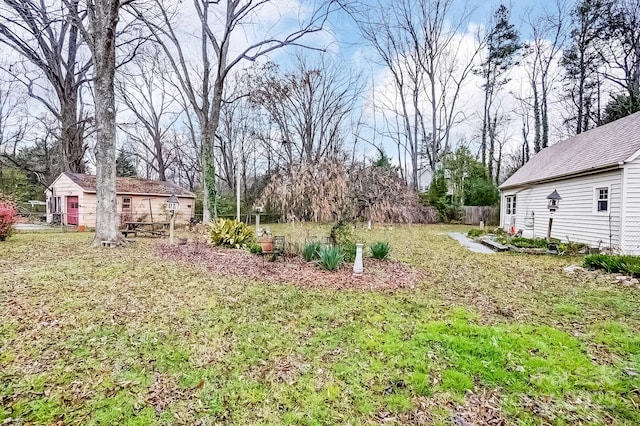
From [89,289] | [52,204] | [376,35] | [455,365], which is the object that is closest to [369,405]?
[455,365]

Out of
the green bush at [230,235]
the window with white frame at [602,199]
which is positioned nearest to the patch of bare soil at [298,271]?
the green bush at [230,235]

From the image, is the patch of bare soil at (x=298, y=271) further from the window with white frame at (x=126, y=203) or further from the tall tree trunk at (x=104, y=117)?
the window with white frame at (x=126, y=203)

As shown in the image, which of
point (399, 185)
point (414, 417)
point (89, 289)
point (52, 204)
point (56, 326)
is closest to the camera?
point (414, 417)

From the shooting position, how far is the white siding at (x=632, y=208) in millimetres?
8750

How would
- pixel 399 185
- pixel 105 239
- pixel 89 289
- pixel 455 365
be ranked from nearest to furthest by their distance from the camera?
pixel 455 365 → pixel 89 289 → pixel 399 185 → pixel 105 239

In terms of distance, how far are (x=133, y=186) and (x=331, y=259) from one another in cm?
1629

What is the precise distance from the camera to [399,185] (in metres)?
7.46

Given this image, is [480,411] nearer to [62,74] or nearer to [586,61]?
[62,74]

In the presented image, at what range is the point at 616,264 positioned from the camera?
23.1 ft

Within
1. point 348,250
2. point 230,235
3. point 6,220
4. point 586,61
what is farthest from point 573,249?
point 6,220

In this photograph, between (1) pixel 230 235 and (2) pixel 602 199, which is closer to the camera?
(2) pixel 602 199

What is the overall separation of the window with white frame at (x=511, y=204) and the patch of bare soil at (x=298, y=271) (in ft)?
39.3

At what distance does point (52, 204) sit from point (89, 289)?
18684mm

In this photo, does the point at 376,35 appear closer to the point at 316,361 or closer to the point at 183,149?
the point at 183,149
